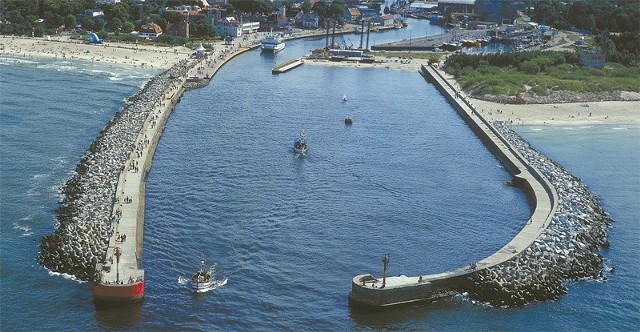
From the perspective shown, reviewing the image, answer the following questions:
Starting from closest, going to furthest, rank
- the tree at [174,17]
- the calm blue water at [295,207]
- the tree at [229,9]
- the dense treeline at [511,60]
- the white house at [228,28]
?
1. the calm blue water at [295,207]
2. the dense treeline at [511,60]
3. the tree at [174,17]
4. the white house at [228,28]
5. the tree at [229,9]

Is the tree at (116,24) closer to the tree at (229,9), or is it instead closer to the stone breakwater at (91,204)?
the tree at (229,9)

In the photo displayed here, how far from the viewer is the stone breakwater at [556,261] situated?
1431 inches

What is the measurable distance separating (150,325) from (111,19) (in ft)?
351

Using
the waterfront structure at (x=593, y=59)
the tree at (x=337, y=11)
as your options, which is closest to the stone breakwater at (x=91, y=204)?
the waterfront structure at (x=593, y=59)

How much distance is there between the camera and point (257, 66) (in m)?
109

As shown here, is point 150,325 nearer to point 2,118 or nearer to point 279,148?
point 279,148

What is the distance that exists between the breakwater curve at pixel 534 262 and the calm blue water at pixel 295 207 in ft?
2.63

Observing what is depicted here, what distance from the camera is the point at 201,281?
35.3 m

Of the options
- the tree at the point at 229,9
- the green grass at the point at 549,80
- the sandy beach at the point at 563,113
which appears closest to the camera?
the sandy beach at the point at 563,113

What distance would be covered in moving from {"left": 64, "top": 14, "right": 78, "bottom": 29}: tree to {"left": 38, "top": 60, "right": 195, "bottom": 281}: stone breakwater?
66441 mm

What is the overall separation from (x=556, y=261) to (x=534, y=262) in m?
1.53

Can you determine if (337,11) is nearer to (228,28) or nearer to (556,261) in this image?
(228,28)

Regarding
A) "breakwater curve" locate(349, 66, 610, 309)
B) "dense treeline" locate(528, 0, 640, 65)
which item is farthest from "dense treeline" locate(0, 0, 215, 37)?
"breakwater curve" locate(349, 66, 610, 309)

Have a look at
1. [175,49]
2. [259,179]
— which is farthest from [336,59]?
[259,179]
